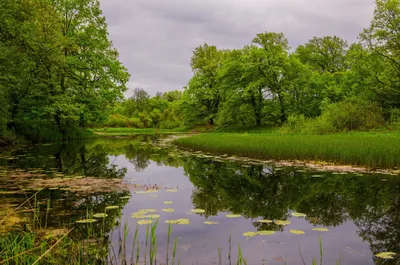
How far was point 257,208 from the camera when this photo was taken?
282 inches

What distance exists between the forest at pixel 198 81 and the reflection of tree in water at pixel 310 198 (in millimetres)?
14855

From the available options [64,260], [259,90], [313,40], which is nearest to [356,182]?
[64,260]

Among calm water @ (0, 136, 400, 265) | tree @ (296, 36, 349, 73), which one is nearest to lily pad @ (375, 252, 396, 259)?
calm water @ (0, 136, 400, 265)

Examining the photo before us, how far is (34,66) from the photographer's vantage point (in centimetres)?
2273

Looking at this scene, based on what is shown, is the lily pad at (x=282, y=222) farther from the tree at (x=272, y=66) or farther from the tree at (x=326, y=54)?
the tree at (x=326, y=54)

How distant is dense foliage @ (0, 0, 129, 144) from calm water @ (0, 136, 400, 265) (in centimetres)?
1001

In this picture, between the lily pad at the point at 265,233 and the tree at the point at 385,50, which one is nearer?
the lily pad at the point at 265,233

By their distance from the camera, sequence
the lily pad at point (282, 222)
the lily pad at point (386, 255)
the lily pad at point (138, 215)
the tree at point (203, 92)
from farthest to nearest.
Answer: the tree at point (203, 92)
the lily pad at point (138, 215)
the lily pad at point (282, 222)
the lily pad at point (386, 255)

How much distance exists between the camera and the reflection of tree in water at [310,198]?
5.95 m

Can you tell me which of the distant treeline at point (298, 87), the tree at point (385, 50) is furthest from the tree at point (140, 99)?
the tree at point (385, 50)

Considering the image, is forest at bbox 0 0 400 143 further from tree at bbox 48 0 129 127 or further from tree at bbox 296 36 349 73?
tree at bbox 296 36 349 73

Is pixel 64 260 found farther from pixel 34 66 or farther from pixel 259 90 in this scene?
pixel 259 90

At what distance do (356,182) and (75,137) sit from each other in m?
29.6

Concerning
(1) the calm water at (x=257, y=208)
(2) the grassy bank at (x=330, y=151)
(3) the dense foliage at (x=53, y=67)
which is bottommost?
(1) the calm water at (x=257, y=208)
